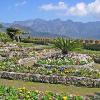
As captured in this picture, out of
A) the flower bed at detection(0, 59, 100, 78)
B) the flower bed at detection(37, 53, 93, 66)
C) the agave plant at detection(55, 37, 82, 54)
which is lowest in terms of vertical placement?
the flower bed at detection(0, 59, 100, 78)

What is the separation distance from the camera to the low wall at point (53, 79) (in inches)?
771

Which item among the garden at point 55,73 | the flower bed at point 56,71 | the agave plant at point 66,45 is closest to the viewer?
the garden at point 55,73

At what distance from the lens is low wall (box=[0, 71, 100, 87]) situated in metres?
19.6

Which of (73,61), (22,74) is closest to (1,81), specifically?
(22,74)

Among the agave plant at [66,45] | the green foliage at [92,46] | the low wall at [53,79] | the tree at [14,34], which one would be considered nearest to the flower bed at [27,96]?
the low wall at [53,79]

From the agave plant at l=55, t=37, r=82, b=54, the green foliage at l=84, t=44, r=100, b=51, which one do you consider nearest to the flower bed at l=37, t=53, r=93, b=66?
the agave plant at l=55, t=37, r=82, b=54

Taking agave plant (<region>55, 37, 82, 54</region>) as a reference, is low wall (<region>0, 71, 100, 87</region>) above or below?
below

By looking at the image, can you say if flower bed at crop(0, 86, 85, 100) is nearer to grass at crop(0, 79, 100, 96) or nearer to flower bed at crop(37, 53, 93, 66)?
grass at crop(0, 79, 100, 96)

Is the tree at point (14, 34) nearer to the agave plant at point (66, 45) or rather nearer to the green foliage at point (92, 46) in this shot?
the green foliage at point (92, 46)

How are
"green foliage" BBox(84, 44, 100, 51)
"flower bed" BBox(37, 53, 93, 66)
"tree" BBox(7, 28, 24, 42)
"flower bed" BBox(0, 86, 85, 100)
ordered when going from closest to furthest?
"flower bed" BBox(0, 86, 85, 100) → "flower bed" BBox(37, 53, 93, 66) → "green foliage" BBox(84, 44, 100, 51) → "tree" BBox(7, 28, 24, 42)

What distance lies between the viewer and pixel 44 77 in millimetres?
20375

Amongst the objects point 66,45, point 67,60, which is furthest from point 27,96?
point 66,45

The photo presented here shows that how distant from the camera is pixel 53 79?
20172mm

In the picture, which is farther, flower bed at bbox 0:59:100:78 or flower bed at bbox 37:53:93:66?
flower bed at bbox 37:53:93:66
